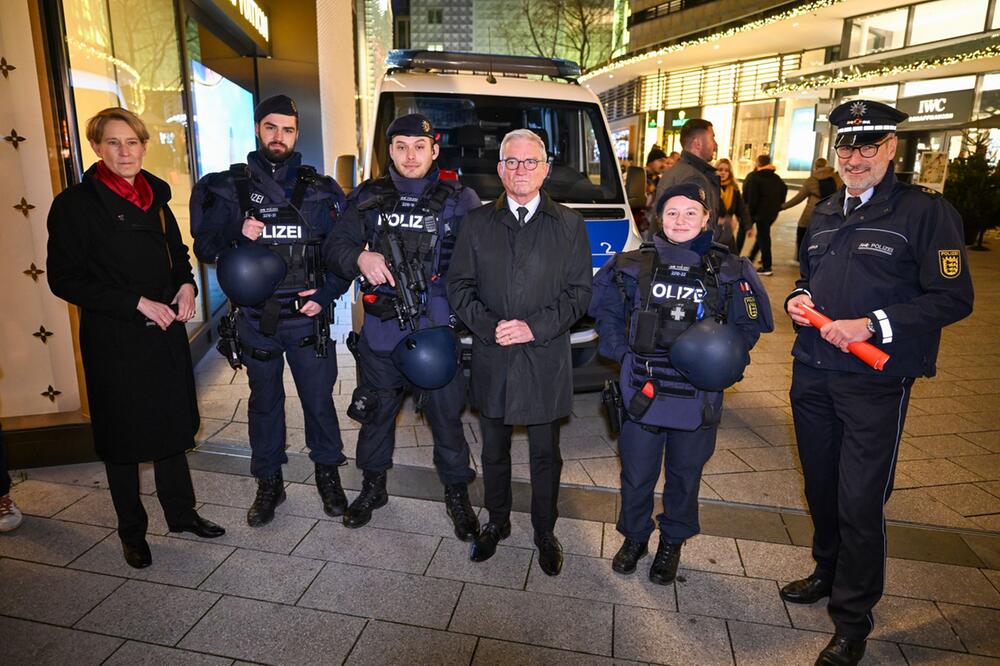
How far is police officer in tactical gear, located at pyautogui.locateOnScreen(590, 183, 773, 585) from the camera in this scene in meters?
2.86

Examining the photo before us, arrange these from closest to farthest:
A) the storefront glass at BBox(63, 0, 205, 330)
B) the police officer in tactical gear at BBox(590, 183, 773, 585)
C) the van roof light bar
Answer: the police officer in tactical gear at BBox(590, 183, 773, 585) → the storefront glass at BBox(63, 0, 205, 330) → the van roof light bar

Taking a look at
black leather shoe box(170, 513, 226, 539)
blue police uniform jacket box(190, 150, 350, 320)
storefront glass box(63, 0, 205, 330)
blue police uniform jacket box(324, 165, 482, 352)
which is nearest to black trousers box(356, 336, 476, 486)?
blue police uniform jacket box(324, 165, 482, 352)

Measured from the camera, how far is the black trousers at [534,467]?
3188 millimetres

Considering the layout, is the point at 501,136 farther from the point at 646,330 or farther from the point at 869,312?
the point at 869,312

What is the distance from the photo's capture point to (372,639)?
2.70 metres

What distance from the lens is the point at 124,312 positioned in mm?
2990

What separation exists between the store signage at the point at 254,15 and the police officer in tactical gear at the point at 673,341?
757 centimetres

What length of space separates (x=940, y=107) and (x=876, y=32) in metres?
3.28

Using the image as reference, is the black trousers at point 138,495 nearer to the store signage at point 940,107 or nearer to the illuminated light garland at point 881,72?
the illuminated light garland at point 881,72

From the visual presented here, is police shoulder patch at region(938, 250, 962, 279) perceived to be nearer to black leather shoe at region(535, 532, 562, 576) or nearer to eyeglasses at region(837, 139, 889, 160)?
eyeglasses at region(837, 139, 889, 160)

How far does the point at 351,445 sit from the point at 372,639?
2.15 metres

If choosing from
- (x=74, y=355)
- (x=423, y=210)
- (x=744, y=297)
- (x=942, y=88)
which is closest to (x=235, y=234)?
(x=423, y=210)

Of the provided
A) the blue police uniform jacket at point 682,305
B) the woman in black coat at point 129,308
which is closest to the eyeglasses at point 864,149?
the blue police uniform jacket at point 682,305

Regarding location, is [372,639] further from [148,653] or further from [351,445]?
[351,445]
